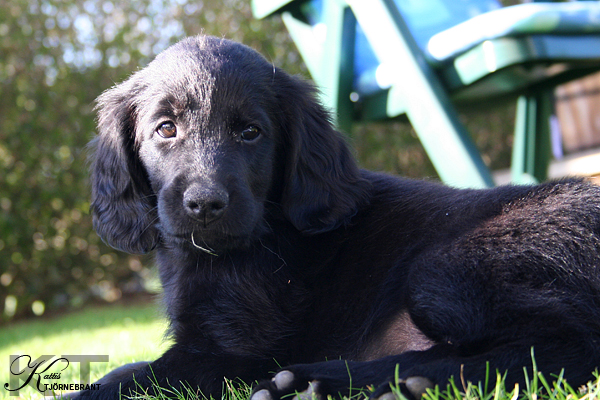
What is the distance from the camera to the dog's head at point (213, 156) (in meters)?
1.74

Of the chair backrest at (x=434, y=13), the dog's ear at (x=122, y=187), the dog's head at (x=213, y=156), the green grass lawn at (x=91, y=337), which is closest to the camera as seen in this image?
the dog's head at (x=213, y=156)

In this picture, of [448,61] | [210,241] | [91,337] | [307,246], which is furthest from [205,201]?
[91,337]

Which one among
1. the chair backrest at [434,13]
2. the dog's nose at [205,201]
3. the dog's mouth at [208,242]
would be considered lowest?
the dog's mouth at [208,242]

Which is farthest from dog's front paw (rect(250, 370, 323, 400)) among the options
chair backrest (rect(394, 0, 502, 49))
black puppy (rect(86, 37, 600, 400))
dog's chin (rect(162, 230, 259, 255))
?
chair backrest (rect(394, 0, 502, 49))

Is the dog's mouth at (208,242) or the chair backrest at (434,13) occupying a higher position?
the chair backrest at (434,13)

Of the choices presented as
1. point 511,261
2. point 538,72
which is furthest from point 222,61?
point 538,72

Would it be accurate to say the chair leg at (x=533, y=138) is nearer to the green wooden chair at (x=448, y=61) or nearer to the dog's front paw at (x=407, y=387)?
the green wooden chair at (x=448, y=61)

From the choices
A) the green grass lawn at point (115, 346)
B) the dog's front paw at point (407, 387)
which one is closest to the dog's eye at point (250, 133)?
the green grass lawn at point (115, 346)

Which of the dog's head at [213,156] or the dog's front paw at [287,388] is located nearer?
the dog's front paw at [287,388]

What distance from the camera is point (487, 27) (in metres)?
2.47

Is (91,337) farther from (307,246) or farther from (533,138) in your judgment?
(533,138)

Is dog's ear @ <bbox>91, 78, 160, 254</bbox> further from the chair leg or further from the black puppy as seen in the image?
the chair leg

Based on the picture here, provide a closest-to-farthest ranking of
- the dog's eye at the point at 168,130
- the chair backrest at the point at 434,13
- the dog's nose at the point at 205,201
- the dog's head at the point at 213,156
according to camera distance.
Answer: the dog's nose at the point at 205,201
the dog's head at the point at 213,156
the dog's eye at the point at 168,130
the chair backrest at the point at 434,13

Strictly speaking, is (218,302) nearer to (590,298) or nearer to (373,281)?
(373,281)
